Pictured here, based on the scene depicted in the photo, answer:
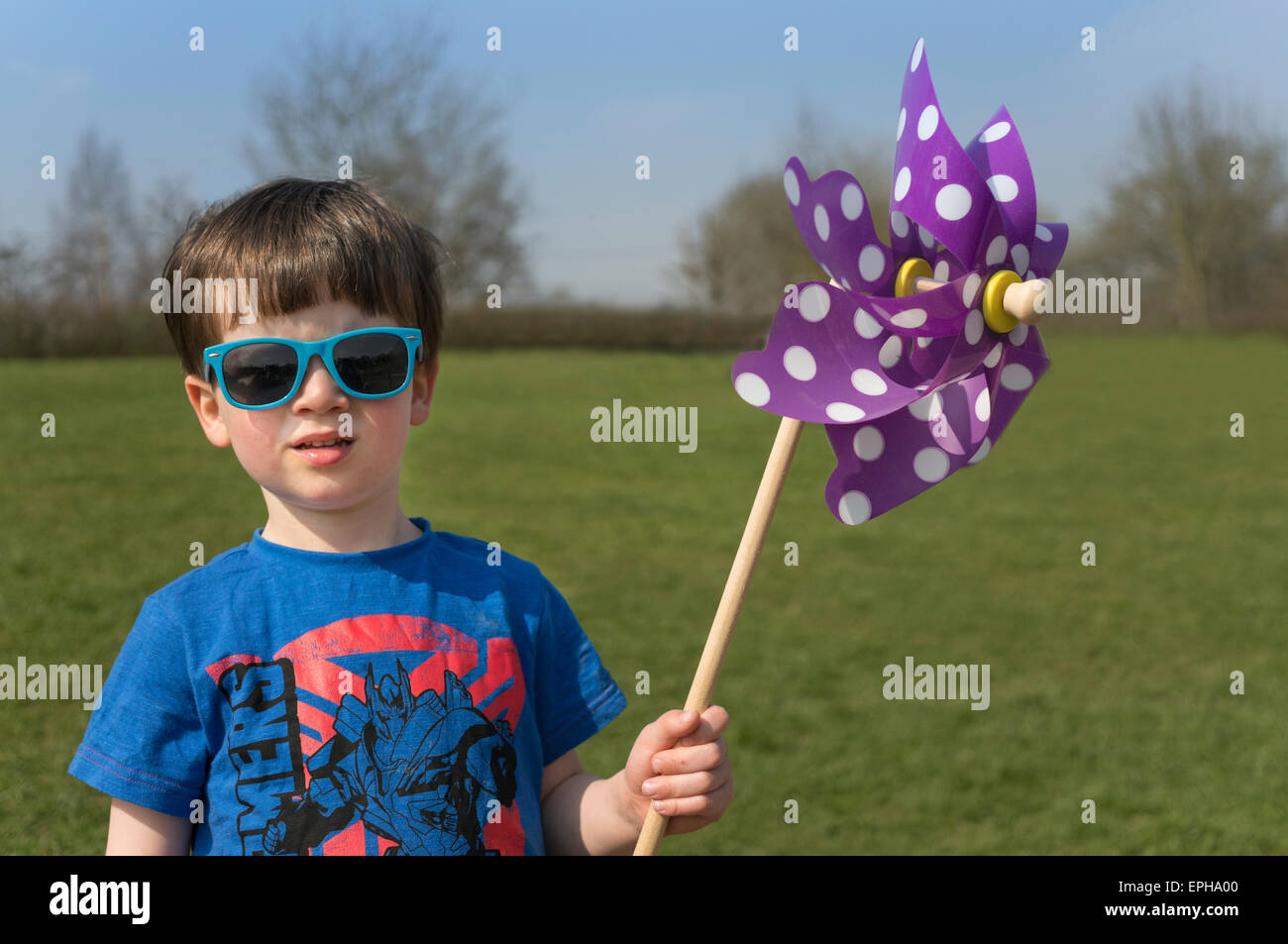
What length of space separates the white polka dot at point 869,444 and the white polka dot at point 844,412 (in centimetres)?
7

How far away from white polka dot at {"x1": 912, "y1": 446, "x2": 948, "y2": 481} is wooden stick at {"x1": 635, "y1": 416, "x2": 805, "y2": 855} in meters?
0.18

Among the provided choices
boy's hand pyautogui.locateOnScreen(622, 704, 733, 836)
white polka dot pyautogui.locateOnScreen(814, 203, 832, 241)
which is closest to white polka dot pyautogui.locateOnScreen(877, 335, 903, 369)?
white polka dot pyautogui.locateOnScreen(814, 203, 832, 241)

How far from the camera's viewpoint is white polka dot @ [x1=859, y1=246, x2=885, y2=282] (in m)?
1.32

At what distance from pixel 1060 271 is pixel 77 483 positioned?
685cm

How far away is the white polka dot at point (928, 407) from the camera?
4.32ft

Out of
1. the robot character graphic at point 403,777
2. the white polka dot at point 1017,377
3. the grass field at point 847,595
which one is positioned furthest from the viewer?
the grass field at point 847,595

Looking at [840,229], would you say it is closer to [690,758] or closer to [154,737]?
[690,758]

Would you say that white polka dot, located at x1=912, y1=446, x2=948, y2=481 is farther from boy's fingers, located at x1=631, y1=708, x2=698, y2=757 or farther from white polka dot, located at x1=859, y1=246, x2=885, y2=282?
boy's fingers, located at x1=631, y1=708, x2=698, y2=757

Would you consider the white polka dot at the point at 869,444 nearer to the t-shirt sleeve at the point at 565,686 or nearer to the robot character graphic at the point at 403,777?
the t-shirt sleeve at the point at 565,686

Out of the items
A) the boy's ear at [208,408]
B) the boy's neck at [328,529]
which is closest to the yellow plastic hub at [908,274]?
the boy's neck at [328,529]

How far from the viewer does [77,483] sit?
7.11 meters

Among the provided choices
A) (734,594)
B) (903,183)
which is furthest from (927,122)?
(734,594)
